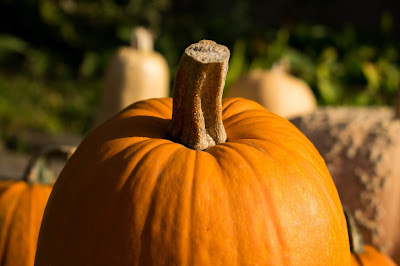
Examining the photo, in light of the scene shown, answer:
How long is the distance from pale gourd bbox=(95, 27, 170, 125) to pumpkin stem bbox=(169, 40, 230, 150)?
2.76 metres

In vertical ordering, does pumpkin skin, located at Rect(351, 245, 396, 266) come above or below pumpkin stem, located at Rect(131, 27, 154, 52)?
below

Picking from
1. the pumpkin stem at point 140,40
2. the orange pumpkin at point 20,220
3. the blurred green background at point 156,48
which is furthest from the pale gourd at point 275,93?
the orange pumpkin at point 20,220

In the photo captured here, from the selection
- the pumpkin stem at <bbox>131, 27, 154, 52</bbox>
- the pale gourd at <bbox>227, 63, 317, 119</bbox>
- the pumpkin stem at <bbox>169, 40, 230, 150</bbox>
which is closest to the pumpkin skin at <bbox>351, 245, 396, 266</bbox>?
the pumpkin stem at <bbox>169, 40, 230, 150</bbox>

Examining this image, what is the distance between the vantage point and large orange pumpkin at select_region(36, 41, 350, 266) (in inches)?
40.9

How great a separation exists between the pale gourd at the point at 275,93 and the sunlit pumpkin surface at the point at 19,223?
8.21 ft

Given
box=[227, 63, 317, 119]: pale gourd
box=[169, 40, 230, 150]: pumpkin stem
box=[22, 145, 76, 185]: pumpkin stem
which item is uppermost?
box=[169, 40, 230, 150]: pumpkin stem

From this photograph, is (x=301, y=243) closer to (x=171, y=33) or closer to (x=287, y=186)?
(x=287, y=186)

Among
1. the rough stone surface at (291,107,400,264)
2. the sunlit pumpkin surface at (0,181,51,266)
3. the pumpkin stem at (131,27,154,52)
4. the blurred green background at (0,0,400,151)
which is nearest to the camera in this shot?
the sunlit pumpkin surface at (0,181,51,266)

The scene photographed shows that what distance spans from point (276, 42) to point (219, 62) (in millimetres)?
5811

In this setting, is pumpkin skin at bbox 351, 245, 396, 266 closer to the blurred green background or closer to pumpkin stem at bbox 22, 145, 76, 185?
pumpkin stem at bbox 22, 145, 76, 185

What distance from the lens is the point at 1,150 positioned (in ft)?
14.5

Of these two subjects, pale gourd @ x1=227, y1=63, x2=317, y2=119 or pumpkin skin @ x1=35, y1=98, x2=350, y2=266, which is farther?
pale gourd @ x1=227, y1=63, x2=317, y2=119

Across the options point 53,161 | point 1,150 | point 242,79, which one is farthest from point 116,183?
point 1,150

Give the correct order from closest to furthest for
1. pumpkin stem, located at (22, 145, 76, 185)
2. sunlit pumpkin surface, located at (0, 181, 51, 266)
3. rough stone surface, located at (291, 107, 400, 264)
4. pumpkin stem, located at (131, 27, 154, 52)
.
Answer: sunlit pumpkin surface, located at (0, 181, 51, 266)
pumpkin stem, located at (22, 145, 76, 185)
rough stone surface, located at (291, 107, 400, 264)
pumpkin stem, located at (131, 27, 154, 52)
